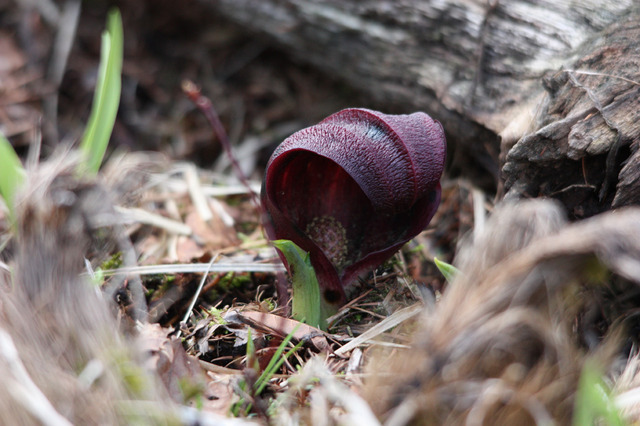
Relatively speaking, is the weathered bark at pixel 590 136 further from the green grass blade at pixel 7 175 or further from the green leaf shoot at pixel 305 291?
the green grass blade at pixel 7 175

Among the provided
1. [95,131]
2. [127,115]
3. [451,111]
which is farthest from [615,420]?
[127,115]

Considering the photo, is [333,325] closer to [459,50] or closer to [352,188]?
[352,188]

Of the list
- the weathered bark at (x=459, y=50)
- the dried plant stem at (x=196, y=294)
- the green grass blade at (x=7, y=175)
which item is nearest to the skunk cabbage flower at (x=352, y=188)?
the dried plant stem at (x=196, y=294)

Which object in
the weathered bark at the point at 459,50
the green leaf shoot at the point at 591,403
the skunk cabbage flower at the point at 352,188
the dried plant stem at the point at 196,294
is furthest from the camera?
the weathered bark at the point at 459,50

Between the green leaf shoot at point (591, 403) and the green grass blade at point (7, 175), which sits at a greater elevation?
the green leaf shoot at point (591, 403)

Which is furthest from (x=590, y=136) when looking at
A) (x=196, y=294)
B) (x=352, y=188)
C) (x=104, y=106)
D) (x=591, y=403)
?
(x=104, y=106)
